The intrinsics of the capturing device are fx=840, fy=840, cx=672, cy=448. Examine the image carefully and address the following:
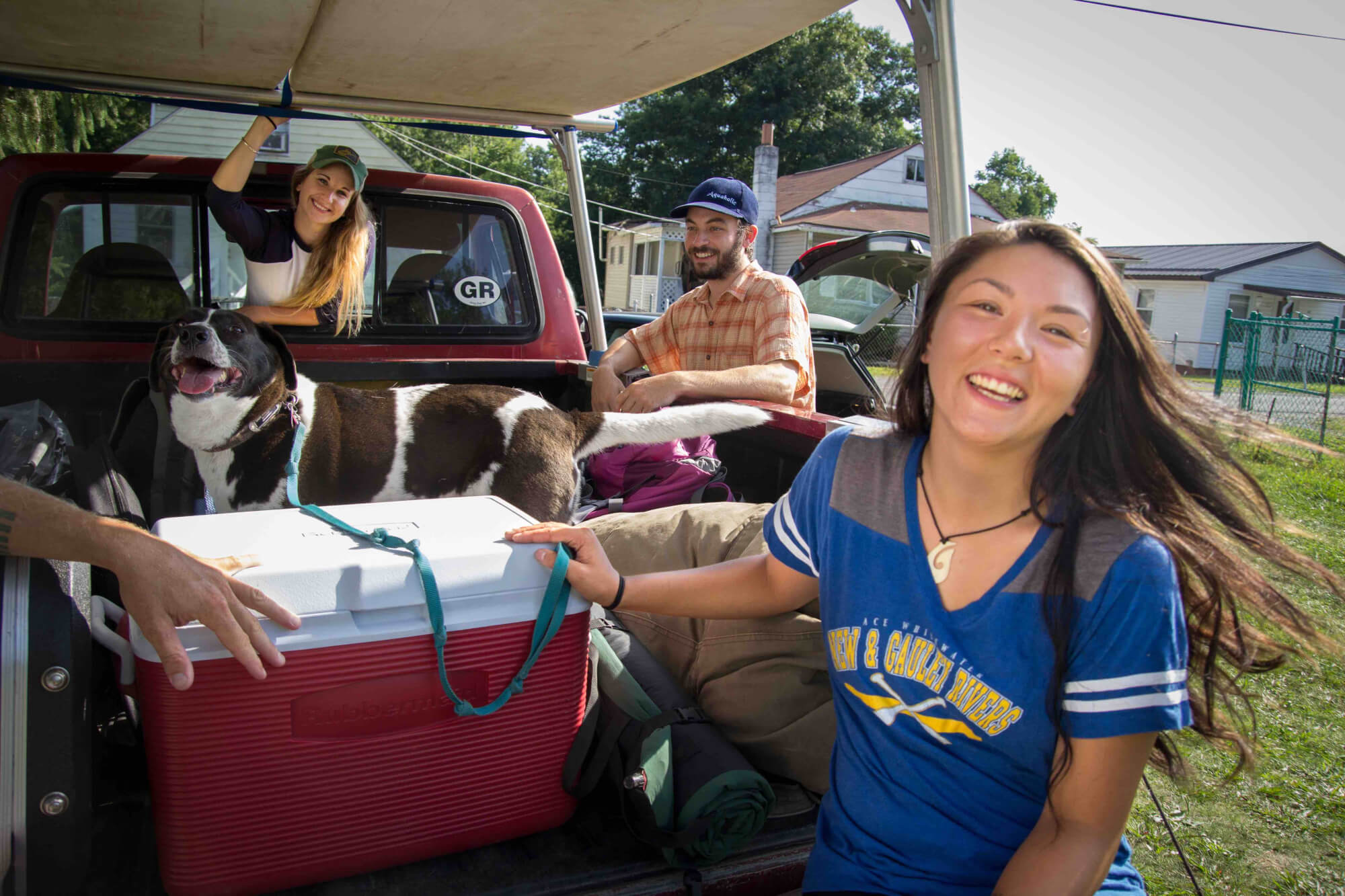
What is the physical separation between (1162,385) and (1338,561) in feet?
20.5

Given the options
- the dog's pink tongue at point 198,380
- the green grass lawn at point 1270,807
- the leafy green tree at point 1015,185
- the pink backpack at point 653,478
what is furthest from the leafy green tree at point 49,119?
the leafy green tree at point 1015,185

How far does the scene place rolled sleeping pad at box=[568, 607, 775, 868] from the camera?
1.48 m

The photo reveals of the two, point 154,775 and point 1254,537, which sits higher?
point 1254,537

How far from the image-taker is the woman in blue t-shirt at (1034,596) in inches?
49.3

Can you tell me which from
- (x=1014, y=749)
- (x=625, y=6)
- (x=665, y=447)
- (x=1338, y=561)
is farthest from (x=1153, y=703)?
(x=1338, y=561)

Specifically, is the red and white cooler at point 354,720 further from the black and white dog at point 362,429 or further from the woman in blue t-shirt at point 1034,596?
the black and white dog at point 362,429

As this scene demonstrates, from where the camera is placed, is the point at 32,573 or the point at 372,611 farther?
the point at 372,611

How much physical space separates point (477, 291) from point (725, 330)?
3.88 ft

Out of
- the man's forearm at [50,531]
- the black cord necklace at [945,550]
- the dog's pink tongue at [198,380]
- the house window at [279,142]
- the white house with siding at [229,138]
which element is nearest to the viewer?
the man's forearm at [50,531]

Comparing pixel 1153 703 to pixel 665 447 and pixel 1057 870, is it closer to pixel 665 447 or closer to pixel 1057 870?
pixel 1057 870

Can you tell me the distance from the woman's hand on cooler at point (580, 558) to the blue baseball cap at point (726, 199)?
8.92ft

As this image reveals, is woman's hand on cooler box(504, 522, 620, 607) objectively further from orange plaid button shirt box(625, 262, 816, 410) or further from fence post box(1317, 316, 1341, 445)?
fence post box(1317, 316, 1341, 445)

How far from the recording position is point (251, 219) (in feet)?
10.4

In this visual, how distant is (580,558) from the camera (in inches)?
62.1
